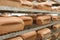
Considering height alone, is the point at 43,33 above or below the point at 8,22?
below

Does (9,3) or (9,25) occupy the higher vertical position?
(9,3)

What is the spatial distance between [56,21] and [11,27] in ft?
5.06

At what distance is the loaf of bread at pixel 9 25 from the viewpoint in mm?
1067

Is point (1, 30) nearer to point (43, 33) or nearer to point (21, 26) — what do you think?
point (21, 26)

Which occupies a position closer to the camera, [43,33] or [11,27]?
[11,27]

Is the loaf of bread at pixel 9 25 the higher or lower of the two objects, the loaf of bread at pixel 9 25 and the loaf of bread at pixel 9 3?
the lower

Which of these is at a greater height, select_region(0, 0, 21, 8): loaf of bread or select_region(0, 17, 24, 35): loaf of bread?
select_region(0, 0, 21, 8): loaf of bread

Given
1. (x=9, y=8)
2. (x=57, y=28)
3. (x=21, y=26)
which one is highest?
(x=9, y=8)

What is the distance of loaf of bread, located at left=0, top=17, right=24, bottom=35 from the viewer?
1067mm

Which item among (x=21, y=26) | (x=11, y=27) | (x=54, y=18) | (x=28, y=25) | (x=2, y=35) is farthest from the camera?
(x=54, y=18)

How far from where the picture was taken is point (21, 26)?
1.32 m

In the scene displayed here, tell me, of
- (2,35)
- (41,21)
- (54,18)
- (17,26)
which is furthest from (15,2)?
(54,18)

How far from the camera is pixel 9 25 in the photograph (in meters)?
1.14

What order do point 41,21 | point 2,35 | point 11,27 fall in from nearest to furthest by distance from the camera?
point 2,35 → point 11,27 → point 41,21
